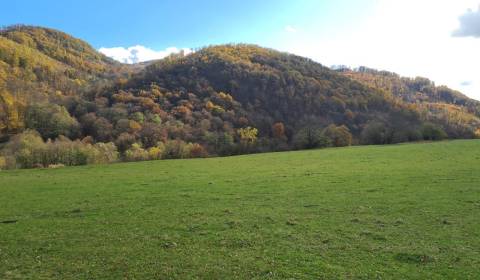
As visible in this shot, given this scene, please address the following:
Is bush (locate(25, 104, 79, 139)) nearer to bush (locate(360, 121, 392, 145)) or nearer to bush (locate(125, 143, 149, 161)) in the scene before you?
bush (locate(125, 143, 149, 161))

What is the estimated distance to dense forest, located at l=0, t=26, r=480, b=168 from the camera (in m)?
75.2

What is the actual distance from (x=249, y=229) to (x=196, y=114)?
114604mm

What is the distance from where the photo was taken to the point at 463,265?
11.4 metres

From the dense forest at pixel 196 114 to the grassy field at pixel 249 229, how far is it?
3582 centimetres

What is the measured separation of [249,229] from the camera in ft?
51.9

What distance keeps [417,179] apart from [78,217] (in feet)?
79.5

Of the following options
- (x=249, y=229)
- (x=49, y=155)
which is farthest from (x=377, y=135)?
(x=249, y=229)

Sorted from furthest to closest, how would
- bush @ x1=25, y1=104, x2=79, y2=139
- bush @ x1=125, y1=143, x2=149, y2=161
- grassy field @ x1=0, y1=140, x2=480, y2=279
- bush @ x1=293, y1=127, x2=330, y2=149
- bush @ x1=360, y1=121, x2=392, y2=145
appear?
bush @ x1=25, y1=104, x2=79, y2=139 < bush @ x1=360, y1=121, x2=392, y2=145 < bush @ x1=293, y1=127, x2=330, y2=149 < bush @ x1=125, y1=143, x2=149, y2=161 < grassy field @ x1=0, y1=140, x2=480, y2=279

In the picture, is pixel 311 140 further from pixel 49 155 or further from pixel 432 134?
pixel 49 155

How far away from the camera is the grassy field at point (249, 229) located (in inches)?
455

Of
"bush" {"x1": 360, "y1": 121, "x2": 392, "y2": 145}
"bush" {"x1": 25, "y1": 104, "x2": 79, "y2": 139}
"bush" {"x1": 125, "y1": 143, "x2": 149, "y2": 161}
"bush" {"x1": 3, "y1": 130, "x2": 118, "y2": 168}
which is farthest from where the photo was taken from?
"bush" {"x1": 25, "y1": 104, "x2": 79, "y2": 139}

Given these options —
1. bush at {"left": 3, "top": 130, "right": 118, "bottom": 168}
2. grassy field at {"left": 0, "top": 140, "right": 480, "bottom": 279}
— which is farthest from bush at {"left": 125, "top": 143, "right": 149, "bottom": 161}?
grassy field at {"left": 0, "top": 140, "right": 480, "bottom": 279}

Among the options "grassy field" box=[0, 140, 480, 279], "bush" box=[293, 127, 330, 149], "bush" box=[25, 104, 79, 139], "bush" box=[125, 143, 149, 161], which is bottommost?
"bush" box=[125, 143, 149, 161]

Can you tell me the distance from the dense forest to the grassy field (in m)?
35.8
